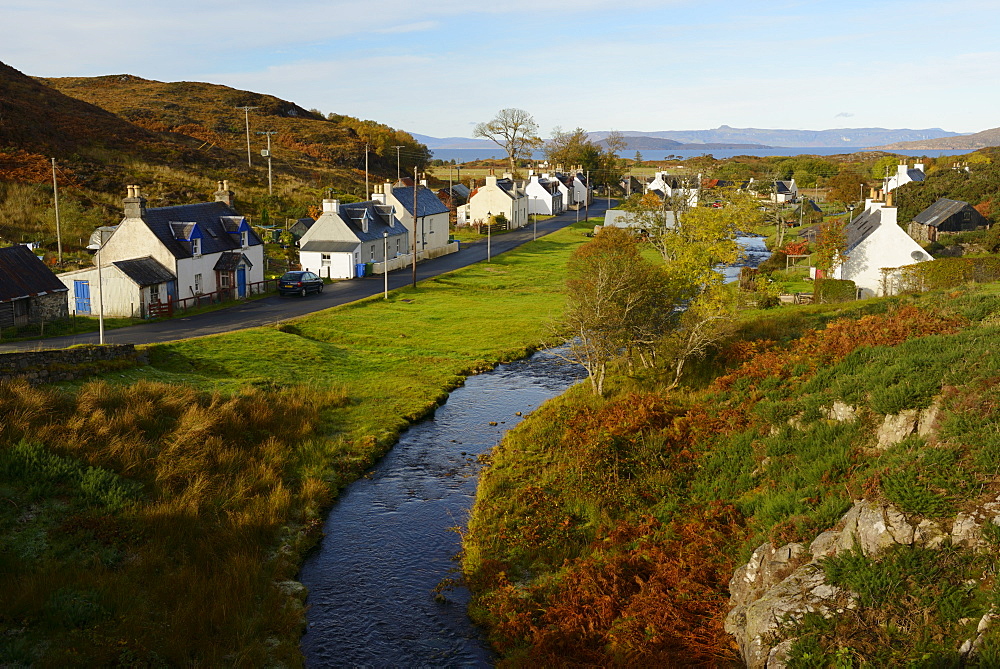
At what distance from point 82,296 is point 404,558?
1393 inches

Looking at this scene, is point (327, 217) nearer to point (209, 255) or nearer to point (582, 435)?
point (209, 255)

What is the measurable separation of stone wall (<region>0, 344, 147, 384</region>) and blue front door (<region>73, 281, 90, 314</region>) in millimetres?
15578

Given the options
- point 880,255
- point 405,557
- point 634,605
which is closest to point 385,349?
point 405,557

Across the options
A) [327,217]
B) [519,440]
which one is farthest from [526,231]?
[519,440]

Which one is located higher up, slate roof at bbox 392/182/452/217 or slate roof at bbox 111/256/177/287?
slate roof at bbox 392/182/452/217

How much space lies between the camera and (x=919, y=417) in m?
17.5

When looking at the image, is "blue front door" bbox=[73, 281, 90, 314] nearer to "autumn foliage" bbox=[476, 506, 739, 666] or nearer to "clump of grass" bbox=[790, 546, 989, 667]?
"autumn foliage" bbox=[476, 506, 739, 666]

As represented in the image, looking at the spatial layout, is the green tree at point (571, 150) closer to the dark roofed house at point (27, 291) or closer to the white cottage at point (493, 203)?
the white cottage at point (493, 203)

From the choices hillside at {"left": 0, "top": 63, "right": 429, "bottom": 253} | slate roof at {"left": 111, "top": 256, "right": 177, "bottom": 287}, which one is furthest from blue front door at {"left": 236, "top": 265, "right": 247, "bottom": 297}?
hillside at {"left": 0, "top": 63, "right": 429, "bottom": 253}

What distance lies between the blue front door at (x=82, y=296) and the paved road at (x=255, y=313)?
512 centimetres

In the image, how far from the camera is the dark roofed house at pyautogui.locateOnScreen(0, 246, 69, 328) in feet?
132

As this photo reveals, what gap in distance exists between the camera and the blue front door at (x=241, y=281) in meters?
55.8

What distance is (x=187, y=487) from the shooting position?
22875mm

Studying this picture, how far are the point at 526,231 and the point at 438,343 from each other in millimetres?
64882
